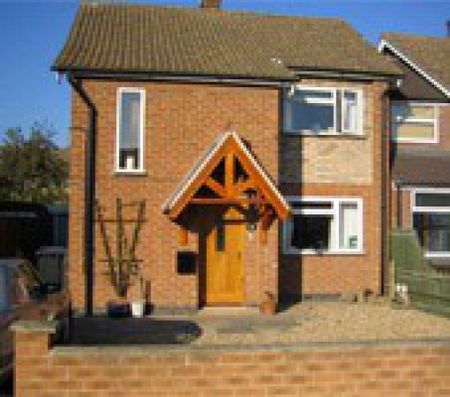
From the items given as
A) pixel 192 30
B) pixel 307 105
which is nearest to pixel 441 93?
pixel 307 105

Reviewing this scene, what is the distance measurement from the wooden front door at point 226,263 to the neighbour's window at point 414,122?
652 centimetres

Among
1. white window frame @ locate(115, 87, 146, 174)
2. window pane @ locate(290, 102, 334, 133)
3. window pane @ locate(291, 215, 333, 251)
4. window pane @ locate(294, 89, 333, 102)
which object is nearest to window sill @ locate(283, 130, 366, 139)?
window pane @ locate(290, 102, 334, 133)

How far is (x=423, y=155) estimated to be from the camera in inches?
806

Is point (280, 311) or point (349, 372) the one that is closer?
point (349, 372)

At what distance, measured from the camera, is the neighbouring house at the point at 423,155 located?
1911 centimetres

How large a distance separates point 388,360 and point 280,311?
358 inches

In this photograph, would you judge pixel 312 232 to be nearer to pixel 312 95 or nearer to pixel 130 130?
pixel 312 95

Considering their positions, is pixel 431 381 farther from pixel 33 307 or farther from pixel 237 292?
pixel 237 292

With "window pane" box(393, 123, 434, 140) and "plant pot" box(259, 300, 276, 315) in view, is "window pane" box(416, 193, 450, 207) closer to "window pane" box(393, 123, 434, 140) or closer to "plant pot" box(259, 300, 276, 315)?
"window pane" box(393, 123, 434, 140)

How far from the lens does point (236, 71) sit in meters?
16.5

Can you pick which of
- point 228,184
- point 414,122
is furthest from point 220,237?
point 414,122

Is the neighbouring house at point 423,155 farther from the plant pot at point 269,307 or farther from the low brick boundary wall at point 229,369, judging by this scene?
the low brick boundary wall at point 229,369

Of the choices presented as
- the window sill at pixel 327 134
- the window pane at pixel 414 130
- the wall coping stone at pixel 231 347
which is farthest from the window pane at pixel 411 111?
the wall coping stone at pixel 231 347

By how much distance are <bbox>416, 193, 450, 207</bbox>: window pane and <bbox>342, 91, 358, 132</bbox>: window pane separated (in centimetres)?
285
